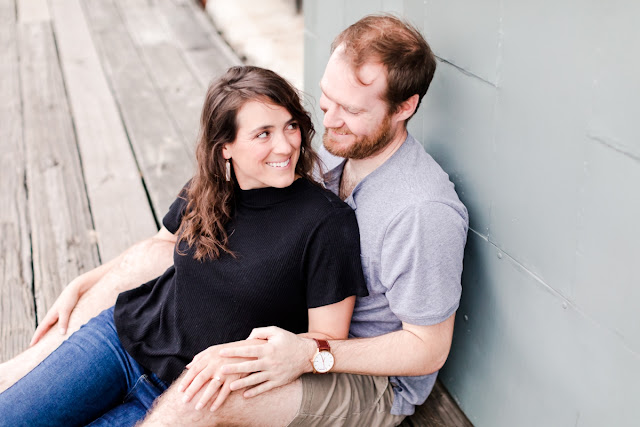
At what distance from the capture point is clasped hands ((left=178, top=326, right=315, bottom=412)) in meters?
1.49

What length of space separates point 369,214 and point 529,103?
18.7 inches

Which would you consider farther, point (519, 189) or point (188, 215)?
point (188, 215)

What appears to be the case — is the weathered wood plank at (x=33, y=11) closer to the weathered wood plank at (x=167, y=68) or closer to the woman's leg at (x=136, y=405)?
the weathered wood plank at (x=167, y=68)

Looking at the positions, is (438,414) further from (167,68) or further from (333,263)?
(167,68)

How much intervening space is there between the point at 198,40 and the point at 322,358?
3.87 metres

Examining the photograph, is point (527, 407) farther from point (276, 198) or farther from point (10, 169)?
point (10, 169)

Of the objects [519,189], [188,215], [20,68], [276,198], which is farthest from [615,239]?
[20,68]

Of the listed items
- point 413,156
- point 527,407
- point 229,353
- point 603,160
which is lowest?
point 527,407

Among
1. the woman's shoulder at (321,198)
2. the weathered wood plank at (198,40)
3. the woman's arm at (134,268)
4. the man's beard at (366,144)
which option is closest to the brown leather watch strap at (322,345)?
the woman's shoulder at (321,198)

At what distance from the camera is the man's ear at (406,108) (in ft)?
5.48

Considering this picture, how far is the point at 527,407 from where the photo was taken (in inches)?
62.3

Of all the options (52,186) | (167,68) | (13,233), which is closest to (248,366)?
(13,233)

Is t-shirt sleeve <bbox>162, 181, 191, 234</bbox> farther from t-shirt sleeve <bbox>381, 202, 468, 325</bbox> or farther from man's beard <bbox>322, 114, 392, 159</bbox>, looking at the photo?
t-shirt sleeve <bbox>381, 202, 468, 325</bbox>

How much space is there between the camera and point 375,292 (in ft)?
5.46
